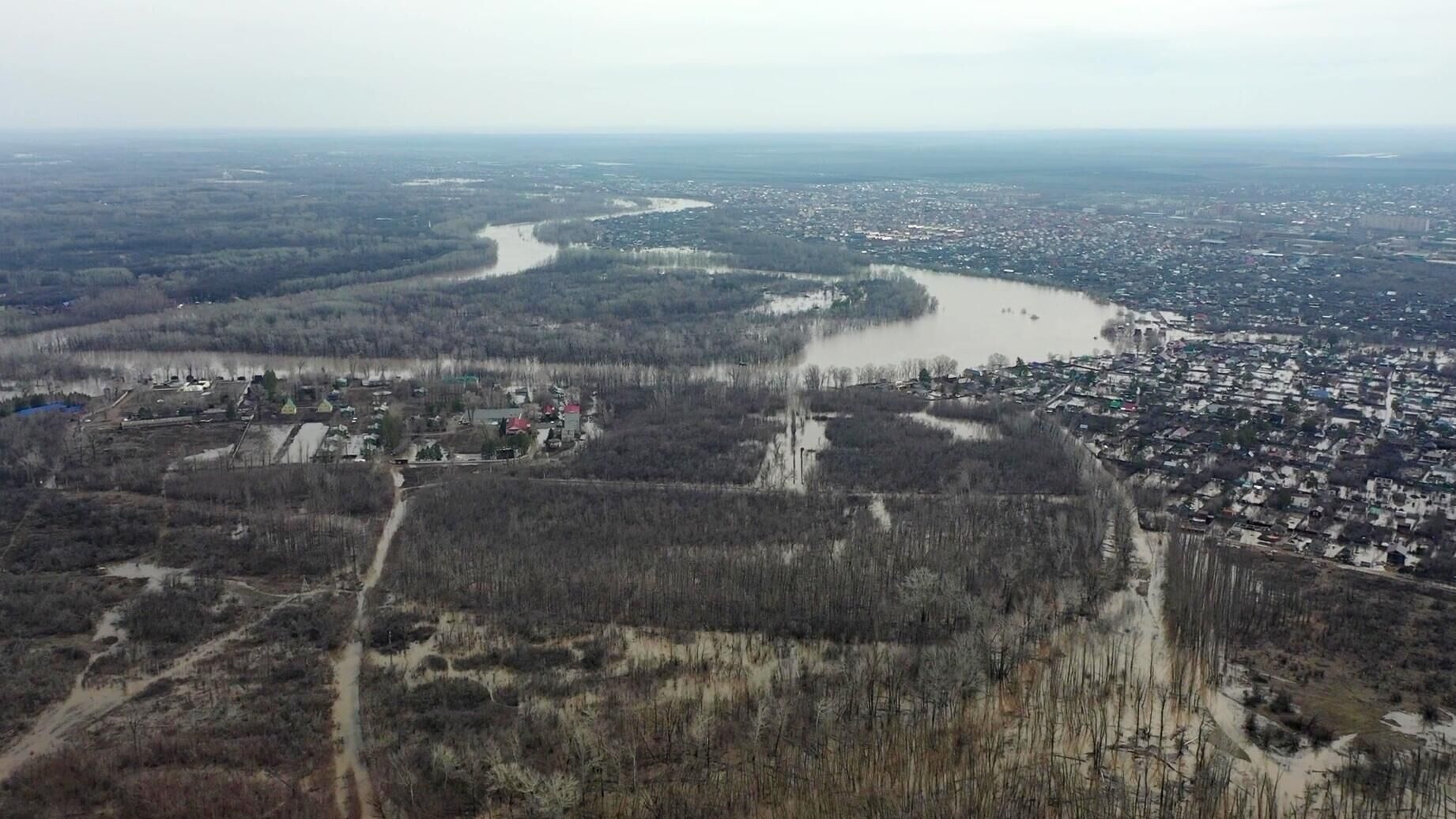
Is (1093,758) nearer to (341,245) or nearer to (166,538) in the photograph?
(166,538)

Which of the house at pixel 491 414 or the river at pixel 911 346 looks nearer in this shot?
the house at pixel 491 414

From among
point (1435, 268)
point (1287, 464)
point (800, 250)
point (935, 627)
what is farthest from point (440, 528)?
point (1435, 268)

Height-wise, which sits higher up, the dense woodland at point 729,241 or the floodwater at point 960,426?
the dense woodland at point 729,241

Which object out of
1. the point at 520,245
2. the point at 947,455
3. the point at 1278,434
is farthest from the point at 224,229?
the point at 1278,434

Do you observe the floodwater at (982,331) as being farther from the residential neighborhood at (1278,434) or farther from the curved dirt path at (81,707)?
the curved dirt path at (81,707)

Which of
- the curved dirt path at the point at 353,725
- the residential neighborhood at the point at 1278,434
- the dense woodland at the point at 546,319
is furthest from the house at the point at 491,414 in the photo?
the residential neighborhood at the point at 1278,434

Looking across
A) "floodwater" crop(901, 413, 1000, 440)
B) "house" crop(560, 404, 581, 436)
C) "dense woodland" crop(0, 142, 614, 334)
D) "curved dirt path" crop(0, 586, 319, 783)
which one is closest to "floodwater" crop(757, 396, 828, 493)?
→ "floodwater" crop(901, 413, 1000, 440)

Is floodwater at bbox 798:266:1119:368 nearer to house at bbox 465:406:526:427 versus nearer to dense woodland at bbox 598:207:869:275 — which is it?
dense woodland at bbox 598:207:869:275
